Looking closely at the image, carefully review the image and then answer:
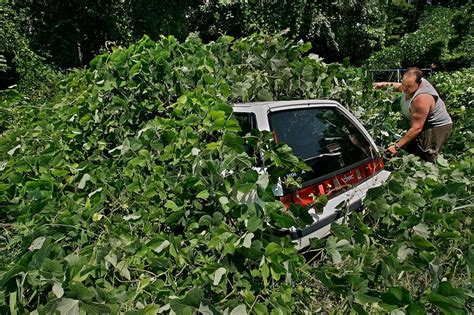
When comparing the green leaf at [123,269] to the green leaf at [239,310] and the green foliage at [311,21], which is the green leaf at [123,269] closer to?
the green leaf at [239,310]

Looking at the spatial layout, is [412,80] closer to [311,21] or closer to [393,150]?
[393,150]

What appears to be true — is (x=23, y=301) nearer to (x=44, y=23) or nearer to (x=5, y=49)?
(x=5, y=49)

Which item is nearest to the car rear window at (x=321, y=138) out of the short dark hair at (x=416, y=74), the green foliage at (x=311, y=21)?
the short dark hair at (x=416, y=74)

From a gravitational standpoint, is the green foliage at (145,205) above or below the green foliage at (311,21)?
below

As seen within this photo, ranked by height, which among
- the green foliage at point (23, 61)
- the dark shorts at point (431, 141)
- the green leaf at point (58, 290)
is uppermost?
the green foliage at point (23, 61)

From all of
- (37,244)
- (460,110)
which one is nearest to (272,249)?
(37,244)

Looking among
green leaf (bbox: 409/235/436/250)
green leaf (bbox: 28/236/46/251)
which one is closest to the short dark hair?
green leaf (bbox: 409/235/436/250)

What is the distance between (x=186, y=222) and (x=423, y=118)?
3289 millimetres

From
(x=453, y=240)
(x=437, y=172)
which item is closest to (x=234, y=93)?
(x=437, y=172)

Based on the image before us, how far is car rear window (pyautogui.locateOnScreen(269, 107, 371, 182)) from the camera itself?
118 inches

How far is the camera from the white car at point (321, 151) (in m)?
2.80

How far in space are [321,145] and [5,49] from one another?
7.92 meters

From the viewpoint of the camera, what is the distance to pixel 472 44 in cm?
895

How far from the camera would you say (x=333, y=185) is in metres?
3.04
